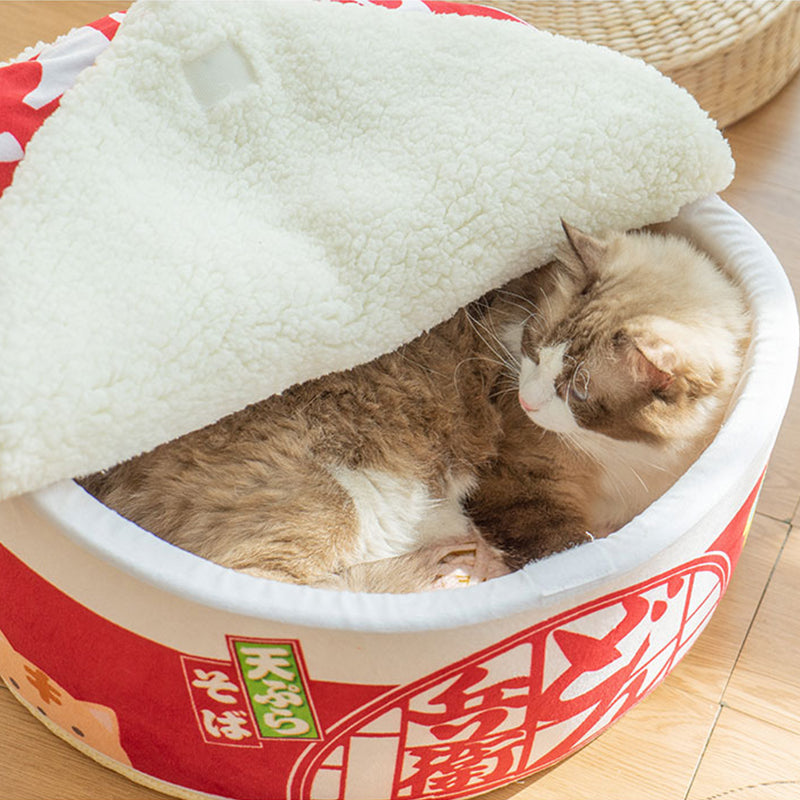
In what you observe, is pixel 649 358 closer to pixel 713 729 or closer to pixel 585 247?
pixel 585 247

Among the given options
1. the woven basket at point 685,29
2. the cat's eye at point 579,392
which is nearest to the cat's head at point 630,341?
the cat's eye at point 579,392

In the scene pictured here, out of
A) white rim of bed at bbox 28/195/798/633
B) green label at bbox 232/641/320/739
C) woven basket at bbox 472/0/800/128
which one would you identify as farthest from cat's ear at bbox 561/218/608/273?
woven basket at bbox 472/0/800/128

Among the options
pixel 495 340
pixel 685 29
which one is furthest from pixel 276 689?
pixel 685 29

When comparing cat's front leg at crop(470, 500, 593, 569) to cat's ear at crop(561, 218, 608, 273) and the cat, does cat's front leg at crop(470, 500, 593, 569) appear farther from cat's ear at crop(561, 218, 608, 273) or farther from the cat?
cat's ear at crop(561, 218, 608, 273)

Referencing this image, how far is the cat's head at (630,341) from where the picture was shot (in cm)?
101

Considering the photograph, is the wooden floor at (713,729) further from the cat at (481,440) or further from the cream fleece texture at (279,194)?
the cream fleece texture at (279,194)

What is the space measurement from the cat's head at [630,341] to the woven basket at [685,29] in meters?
0.70

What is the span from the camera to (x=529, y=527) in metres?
1.20

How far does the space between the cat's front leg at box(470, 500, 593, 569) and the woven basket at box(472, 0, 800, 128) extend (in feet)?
3.04

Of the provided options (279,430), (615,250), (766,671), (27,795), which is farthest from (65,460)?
(766,671)

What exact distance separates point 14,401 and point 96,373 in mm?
80

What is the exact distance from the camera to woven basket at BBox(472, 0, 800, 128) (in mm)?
1748

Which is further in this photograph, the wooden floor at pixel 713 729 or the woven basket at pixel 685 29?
the woven basket at pixel 685 29

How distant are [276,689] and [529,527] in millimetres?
393
